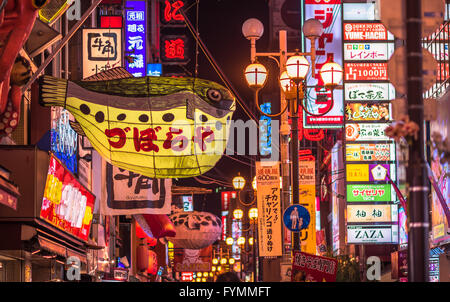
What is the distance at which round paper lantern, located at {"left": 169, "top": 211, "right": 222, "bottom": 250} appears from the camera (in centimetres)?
3912

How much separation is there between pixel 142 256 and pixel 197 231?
155 inches

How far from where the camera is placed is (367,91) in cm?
2980

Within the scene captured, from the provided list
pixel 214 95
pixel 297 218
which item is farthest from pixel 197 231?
pixel 214 95

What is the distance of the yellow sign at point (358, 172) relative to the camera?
100 ft

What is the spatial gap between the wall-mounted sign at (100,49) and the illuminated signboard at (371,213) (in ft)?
40.0

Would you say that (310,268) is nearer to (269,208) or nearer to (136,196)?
(136,196)

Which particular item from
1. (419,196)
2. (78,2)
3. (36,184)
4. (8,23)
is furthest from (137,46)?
(419,196)

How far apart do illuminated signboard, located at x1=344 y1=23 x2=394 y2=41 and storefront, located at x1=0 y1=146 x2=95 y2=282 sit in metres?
13.6

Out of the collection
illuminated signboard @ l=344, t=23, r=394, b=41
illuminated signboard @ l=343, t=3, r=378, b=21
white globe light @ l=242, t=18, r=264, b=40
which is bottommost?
white globe light @ l=242, t=18, r=264, b=40

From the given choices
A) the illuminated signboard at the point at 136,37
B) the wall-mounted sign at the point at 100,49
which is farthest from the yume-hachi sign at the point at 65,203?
the illuminated signboard at the point at 136,37

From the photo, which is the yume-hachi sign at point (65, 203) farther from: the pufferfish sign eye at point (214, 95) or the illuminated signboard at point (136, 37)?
the illuminated signboard at point (136, 37)

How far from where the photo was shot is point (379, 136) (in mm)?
30391

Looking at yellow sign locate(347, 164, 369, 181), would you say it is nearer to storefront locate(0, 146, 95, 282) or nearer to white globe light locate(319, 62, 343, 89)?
white globe light locate(319, 62, 343, 89)

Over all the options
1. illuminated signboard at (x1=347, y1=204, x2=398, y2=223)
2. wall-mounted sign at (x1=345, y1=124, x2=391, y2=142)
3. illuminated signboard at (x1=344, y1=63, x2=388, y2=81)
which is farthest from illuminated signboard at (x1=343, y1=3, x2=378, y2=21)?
illuminated signboard at (x1=347, y1=204, x2=398, y2=223)
